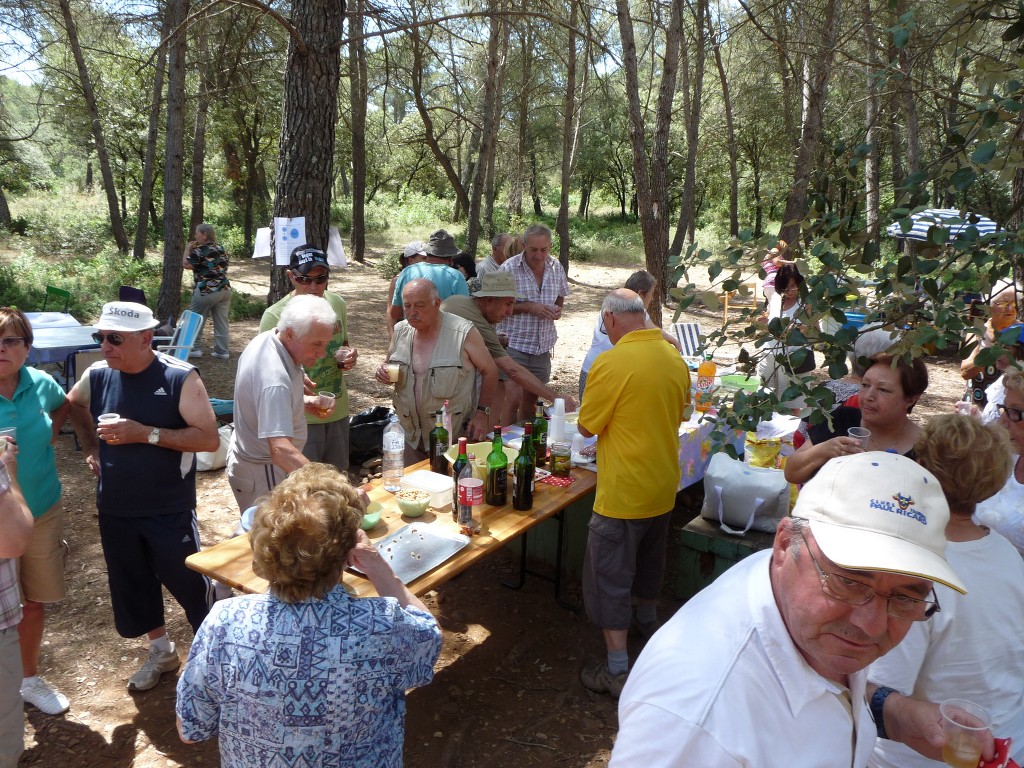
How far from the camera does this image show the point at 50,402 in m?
3.14

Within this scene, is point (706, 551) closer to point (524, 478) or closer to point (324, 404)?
point (524, 478)

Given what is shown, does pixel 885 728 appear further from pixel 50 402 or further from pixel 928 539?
pixel 50 402

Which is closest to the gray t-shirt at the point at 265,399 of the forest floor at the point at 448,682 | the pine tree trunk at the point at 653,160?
the forest floor at the point at 448,682

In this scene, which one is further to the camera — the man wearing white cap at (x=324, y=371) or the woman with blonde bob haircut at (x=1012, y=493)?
the man wearing white cap at (x=324, y=371)

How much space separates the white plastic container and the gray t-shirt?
0.55 meters

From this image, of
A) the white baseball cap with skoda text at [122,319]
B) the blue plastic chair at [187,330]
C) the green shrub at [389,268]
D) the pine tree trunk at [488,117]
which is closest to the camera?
the white baseball cap with skoda text at [122,319]

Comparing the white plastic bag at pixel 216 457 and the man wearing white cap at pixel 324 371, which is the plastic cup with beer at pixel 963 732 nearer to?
the man wearing white cap at pixel 324 371

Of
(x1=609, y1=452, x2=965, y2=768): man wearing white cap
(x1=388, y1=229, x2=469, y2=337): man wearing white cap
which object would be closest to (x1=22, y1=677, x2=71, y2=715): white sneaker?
(x1=388, y1=229, x2=469, y2=337): man wearing white cap

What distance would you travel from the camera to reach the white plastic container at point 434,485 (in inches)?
131

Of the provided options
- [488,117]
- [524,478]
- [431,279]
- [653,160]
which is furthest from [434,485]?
[488,117]

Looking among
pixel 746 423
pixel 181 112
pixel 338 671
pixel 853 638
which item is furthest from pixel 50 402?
pixel 181 112

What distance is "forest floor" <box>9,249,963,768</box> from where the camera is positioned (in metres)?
3.06

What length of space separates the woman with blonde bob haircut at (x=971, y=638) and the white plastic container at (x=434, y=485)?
6.50 feet

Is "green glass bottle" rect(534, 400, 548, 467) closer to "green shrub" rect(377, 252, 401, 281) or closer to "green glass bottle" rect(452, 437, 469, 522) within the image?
"green glass bottle" rect(452, 437, 469, 522)
